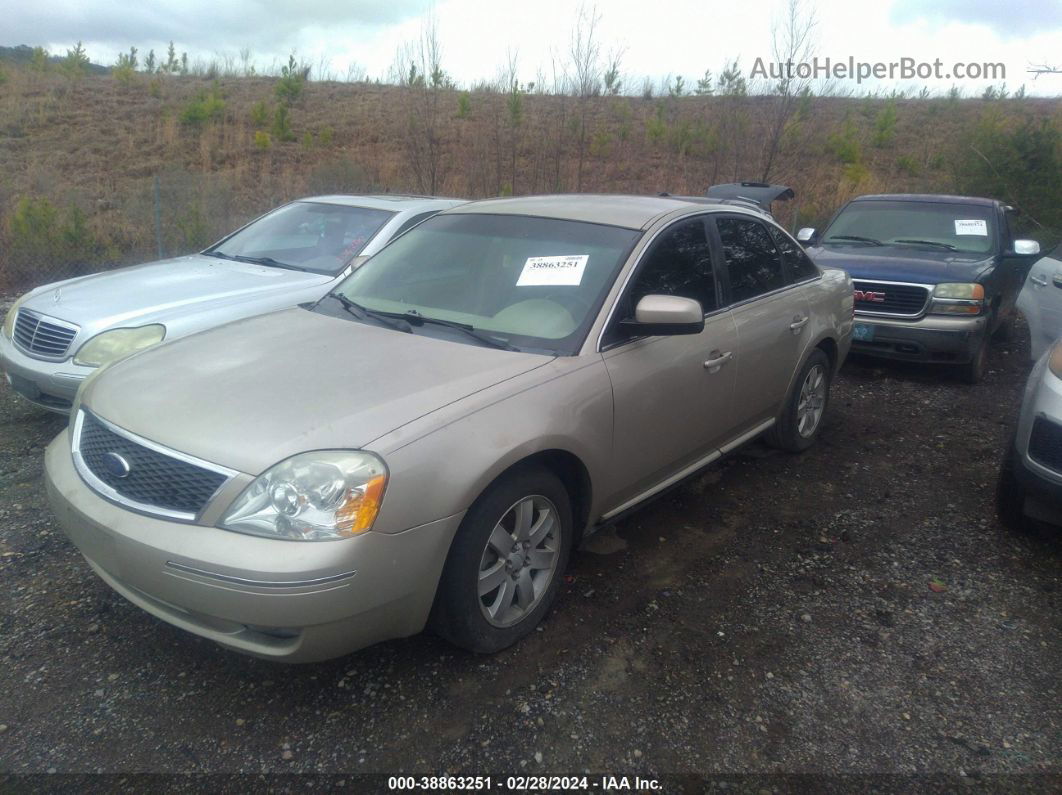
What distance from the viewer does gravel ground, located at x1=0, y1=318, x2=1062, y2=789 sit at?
2.52 meters

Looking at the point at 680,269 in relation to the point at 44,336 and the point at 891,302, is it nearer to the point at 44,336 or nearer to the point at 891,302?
the point at 44,336

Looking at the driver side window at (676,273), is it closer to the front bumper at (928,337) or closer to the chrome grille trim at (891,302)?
the chrome grille trim at (891,302)

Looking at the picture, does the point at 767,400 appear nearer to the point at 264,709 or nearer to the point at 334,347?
the point at 334,347

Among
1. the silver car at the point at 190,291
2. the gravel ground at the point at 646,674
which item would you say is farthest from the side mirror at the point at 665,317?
the silver car at the point at 190,291

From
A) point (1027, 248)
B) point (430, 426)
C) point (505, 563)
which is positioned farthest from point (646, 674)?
point (1027, 248)

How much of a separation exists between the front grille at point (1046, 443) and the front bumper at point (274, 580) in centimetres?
286

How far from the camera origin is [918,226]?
26.2 feet

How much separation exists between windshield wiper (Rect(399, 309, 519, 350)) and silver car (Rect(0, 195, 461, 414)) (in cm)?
193

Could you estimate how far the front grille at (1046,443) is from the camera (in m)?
3.56

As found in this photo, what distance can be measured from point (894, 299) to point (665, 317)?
4.77 meters

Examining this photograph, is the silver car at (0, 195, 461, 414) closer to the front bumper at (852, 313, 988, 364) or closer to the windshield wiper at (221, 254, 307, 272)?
the windshield wiper at (221, 254, 307, 272)

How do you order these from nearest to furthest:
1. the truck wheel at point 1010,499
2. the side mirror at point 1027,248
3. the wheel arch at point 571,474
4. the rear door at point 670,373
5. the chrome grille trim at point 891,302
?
the wheel arch at point 571,474
the rear door at point 670,373
the truck wheel at point 1010,499
the chrome grille trim at point 891,302
the side mirror at point 1027,248

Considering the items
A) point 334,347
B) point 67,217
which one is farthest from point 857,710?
point 67,217

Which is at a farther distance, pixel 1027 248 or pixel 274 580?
pixel 1027 248
